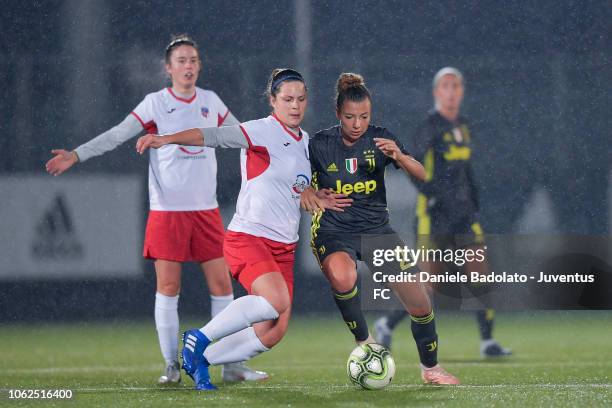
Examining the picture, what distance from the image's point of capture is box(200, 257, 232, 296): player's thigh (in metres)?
6.53

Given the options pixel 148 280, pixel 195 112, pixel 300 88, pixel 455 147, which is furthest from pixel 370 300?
pixel 300 88

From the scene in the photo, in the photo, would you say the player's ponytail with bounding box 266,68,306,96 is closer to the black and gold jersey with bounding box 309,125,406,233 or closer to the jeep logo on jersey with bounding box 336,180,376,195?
the black and gold jersey with bounding box 309,125,406,233

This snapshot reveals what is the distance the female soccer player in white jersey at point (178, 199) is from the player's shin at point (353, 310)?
772 mm

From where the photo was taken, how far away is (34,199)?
927 cm

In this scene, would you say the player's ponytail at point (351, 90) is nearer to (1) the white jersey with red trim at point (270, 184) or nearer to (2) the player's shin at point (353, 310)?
(1) the white jersey with red trim at point (270, 184)

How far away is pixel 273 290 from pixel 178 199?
3.78ft

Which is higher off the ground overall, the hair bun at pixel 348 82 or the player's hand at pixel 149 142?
the hair bun at pixel 348 82

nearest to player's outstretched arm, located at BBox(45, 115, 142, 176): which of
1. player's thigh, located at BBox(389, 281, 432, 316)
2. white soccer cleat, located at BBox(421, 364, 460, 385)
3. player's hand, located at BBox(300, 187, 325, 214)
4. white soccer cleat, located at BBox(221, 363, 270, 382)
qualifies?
player's hand, located at BBox(300, 187, 325, 214)

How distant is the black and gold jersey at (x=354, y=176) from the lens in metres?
5.77

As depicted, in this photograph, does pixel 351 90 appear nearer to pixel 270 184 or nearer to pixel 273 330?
pixel 270 184

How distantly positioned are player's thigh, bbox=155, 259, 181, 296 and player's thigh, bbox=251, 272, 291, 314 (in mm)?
939

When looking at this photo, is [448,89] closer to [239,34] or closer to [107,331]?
[239,34]

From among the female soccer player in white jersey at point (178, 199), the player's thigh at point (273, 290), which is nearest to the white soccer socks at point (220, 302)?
the female soccer player in white jersey at point (178, 199)

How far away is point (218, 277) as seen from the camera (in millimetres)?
6547
